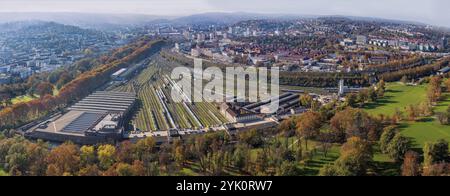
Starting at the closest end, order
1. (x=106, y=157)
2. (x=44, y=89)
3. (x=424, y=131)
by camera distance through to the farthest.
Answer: (x=106, y=157) < (x=424, y=131) < (x=44, y=89)

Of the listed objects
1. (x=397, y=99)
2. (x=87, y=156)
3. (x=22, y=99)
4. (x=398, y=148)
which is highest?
(x=398, y=148)

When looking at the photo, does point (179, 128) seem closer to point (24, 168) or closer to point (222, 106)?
point (222, 106)

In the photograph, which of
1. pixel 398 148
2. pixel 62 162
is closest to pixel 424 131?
pixel 398 148

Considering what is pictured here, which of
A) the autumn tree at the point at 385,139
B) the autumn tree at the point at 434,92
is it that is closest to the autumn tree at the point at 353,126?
the autumn tree at the point at 385,139

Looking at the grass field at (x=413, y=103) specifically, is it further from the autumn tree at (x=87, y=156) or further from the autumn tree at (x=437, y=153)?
the autumn tree at (x=87, y=156)

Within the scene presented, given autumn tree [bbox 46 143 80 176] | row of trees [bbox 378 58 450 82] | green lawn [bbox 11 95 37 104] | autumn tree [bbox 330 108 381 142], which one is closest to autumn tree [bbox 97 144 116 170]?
autumn tree [bbox 46 143 80 176]

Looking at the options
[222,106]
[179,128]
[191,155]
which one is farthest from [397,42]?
[191,155]

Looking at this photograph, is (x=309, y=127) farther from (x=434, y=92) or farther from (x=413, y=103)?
(x=434, y=92)
